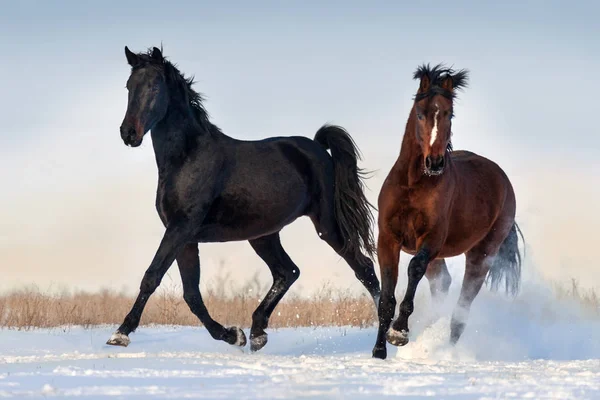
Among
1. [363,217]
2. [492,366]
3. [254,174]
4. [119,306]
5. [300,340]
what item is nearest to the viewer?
[492,366]

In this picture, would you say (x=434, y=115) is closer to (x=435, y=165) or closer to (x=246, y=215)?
(x=435, y=165)

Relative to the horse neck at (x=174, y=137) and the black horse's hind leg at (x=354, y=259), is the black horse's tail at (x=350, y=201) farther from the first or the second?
the horse neck at (x=174, y=137)

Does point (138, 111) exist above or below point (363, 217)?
above

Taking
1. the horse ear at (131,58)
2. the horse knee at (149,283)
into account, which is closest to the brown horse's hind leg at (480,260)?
the horse knee at (149,283)

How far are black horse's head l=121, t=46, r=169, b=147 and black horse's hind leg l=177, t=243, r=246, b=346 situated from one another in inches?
50.0

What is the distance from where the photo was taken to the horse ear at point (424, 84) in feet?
27.0

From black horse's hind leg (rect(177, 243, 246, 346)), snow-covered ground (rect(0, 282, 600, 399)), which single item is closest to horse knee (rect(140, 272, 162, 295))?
snow-covered ground (rect(0, 282, 600, 399))

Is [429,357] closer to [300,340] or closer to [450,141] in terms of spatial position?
[450,141]

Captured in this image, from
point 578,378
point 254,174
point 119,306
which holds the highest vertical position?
point 254,174

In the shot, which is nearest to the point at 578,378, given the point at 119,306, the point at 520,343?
the point at 520,343

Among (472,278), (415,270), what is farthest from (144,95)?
(472,278)

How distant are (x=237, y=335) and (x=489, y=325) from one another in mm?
2772

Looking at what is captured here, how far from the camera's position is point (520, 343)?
1037 centimetres

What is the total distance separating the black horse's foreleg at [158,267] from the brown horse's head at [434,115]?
92.2 inches
